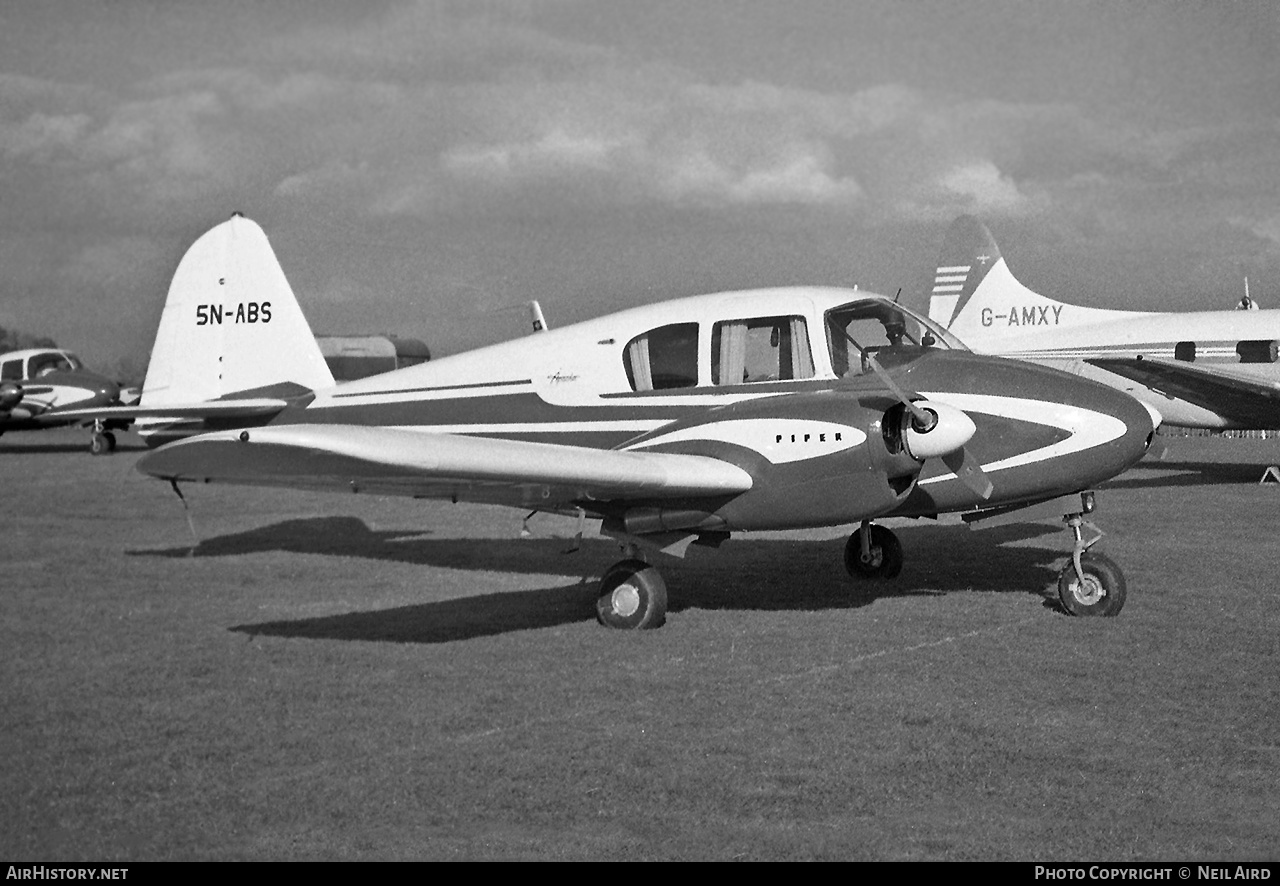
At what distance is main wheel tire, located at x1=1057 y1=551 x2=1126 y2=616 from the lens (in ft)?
32.4

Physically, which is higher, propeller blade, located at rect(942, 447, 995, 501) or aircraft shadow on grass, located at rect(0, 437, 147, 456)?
aircraft shadow on grass, located at rect(0, 437, 147, 456)

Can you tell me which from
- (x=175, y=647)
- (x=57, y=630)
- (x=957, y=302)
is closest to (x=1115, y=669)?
(x=175, y=647)

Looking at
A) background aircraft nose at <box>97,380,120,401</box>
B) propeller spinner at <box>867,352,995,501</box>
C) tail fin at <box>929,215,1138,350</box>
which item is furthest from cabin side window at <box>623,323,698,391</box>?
background aircraft nose at <box>97,380,120,401</box>

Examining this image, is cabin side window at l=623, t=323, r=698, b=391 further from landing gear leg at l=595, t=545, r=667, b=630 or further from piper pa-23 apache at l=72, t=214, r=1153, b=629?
landing gear leg at l=595, t=545, r=667, b=630

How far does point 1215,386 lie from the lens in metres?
23.0

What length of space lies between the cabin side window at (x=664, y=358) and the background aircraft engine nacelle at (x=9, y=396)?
29253 mm

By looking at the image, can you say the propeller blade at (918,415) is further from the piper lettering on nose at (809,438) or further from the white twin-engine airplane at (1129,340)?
the white twin-engine airplane at (1129,340)

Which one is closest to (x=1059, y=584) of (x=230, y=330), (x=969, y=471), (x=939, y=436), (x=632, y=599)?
(x=969, y=471)

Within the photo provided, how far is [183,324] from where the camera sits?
45.4 feet

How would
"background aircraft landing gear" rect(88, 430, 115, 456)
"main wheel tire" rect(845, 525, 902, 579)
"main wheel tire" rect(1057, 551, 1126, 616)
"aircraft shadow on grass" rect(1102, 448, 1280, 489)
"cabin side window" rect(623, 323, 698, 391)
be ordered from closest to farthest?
1. "main wheel tire" rect(1057, 551, 1126, 616)
2. "cabin side window" rect(623, 323, 698, 391)
3. "main wheel tire" rect(845, 525, 902, 579)
4. "aircraft shadow on grass" rect(1102, 448, 1280, 489)
5. "background aircraft landing gear" rect(88, 430, 115, 456)

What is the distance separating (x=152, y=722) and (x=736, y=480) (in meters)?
4.21

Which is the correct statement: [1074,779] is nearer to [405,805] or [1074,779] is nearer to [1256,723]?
[1256,723]

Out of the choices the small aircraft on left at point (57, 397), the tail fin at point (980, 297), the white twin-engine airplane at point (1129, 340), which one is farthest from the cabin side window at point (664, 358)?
the small aircraft on left at point (57, 397)

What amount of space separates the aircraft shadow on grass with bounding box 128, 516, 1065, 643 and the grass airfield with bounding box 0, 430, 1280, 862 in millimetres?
68
